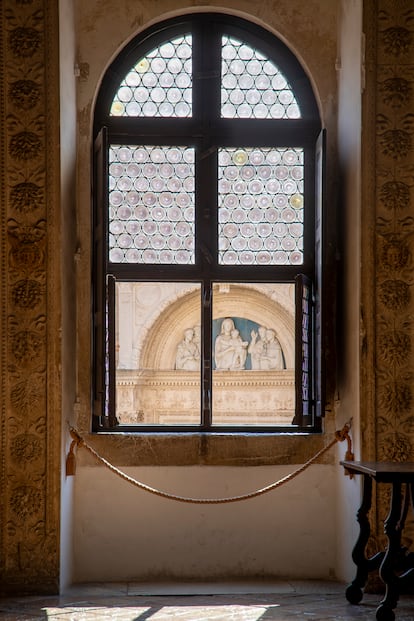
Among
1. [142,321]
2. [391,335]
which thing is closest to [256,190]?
[391,335]

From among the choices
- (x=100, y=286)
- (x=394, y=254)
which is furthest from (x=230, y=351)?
(x=394, y=254)

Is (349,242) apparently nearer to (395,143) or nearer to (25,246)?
(395,143)

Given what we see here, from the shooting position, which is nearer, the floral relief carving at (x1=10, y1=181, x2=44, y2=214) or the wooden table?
the wooden table

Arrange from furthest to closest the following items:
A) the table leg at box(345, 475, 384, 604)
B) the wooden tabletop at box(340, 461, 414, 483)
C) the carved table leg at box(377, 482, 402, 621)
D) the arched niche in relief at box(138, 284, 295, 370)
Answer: the arched niche in relief at box(138, 284, 295, 370) < the table leg at box(345, 475, 384, 604) < the carved table leg at box(377, 482, 402, 621) < the wooden tabletop at box(340, 461, 414, 483)

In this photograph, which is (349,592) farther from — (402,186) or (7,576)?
(402,186)

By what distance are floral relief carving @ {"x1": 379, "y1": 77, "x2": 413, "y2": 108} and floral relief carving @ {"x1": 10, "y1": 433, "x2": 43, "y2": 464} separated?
299 cm

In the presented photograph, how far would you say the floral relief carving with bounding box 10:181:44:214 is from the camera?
5508 millimetres

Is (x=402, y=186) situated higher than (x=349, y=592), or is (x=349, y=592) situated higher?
(x=402, y=186)

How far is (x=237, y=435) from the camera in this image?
6109 mm

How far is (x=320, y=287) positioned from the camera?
19.7 ft

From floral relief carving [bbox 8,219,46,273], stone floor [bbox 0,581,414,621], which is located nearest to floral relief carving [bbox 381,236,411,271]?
stone floor [bbox 0,581,414,621]

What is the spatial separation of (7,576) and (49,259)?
6.22 feet

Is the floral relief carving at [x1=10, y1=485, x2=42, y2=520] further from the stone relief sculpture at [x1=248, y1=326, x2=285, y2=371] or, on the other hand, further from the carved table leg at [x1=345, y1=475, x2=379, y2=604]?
the stone relief sculpture at [x1=248, y1=326, x2=285, y2=371]

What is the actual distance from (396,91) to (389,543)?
2753mm
